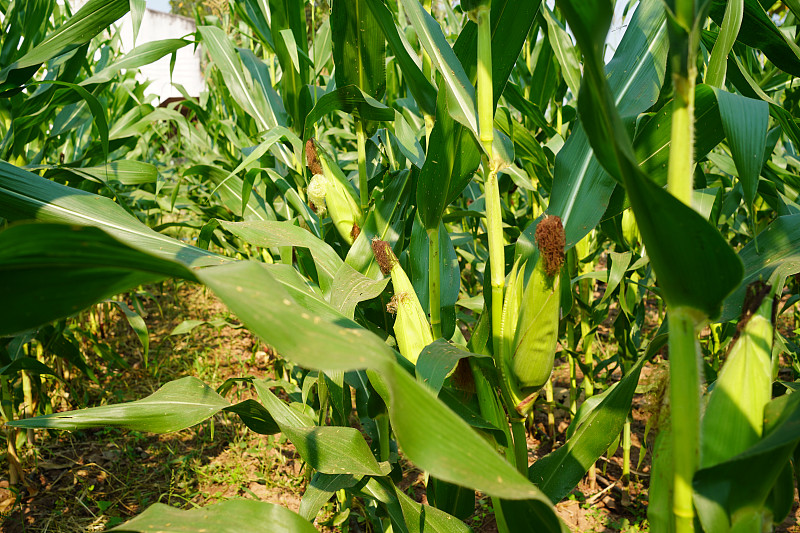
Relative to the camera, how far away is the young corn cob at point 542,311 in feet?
2.65

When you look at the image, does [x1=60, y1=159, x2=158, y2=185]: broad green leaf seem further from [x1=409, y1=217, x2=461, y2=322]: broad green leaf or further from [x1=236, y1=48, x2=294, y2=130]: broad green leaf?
[x1=409, y1=217, x2=461, y2=322]: broad green leaf

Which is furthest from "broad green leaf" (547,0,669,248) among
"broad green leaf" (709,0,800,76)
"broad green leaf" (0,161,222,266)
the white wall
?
the white wall

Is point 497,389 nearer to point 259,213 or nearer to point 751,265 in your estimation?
point 751,265

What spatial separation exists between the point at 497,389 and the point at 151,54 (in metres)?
1.62

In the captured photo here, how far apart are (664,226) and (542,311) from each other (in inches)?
11.8

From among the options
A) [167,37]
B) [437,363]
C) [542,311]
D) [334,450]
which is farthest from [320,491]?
[167,37]

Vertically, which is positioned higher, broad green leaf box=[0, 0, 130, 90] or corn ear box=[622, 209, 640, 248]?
broad green leaf box=[0, 0, 130, 90]

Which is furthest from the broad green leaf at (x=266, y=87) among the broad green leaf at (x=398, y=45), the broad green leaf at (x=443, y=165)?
the broad green leaf at (x=443, y=165)

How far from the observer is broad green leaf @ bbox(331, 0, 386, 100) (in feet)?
4.16

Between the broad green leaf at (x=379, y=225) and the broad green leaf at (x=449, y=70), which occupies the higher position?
the broad green leaf at (x=449, y=70)

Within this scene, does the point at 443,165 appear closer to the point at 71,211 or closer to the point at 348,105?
the point at 348,105

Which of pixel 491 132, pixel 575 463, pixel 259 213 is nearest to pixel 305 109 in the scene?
pixel 259 213

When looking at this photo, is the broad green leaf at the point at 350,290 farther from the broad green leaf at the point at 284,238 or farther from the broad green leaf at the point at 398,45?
the broad green leaf at the point at 398,45

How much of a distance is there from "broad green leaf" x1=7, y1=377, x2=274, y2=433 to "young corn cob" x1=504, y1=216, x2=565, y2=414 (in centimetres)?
60
